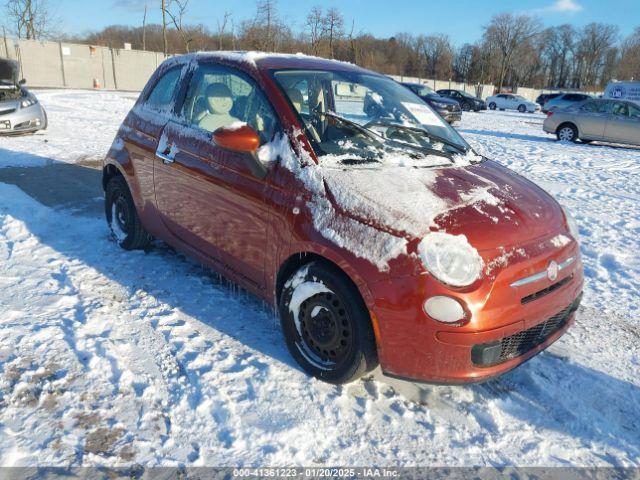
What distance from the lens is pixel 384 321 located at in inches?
90.5

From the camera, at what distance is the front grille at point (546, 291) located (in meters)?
2.34

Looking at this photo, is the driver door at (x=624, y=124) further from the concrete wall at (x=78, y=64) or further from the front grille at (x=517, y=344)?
the concrete wall at (x=78, y=64)

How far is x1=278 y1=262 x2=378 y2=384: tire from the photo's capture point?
7.93 feet

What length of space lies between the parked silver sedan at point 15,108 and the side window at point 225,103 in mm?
8151

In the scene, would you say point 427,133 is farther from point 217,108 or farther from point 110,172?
point 110,172

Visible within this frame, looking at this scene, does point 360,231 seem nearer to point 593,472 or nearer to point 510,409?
point 510,409

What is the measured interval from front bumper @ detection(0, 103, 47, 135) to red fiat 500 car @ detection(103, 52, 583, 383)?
305 inches

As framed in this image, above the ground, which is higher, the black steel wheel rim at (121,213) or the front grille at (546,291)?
the front grille at (546,291)

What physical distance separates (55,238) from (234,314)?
234cm

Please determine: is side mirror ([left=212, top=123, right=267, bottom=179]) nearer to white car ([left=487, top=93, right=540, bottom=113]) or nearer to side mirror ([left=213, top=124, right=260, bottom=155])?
side mirror ([left=213, top=124, right=260, bottom=155])

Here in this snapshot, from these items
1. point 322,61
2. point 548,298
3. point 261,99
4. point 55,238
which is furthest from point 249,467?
point 55,238

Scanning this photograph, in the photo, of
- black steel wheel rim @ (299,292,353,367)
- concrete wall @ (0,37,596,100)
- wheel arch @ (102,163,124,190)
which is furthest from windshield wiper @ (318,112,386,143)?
concrete wall @ (0,37,596,100)

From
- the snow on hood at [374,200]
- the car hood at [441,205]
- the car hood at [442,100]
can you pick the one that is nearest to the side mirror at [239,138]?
the snow on hood at [374,200]

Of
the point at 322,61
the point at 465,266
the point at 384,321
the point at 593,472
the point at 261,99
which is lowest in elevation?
the point at 593,472
